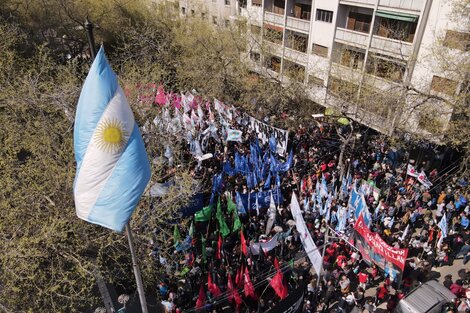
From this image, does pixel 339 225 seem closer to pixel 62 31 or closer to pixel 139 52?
pixel 139 52

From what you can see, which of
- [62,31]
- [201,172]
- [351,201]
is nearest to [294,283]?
[351,201]

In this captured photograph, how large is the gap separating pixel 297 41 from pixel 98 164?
77.1 feet

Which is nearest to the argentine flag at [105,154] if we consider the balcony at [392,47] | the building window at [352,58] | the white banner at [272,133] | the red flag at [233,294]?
the red flag at [233,294]

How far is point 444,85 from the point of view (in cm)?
1708

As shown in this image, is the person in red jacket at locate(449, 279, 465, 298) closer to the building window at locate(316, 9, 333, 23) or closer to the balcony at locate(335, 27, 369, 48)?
the balcony at locate(335, 27, 369, 48)

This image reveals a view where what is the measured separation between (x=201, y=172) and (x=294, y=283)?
7476mm

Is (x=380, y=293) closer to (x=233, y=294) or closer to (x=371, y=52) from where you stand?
(x=233, y=294)

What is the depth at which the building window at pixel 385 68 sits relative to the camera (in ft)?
63.7

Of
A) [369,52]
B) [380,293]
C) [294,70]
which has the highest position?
[369,52]

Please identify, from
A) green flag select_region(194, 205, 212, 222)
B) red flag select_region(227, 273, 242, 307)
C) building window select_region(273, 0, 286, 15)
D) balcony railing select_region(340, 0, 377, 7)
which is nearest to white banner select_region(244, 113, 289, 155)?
green flag select_region(194, 205, 212, 222)

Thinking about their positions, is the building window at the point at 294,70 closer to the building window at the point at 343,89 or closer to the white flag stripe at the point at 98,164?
the building window at the point at 343,89

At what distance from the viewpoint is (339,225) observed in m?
12.9

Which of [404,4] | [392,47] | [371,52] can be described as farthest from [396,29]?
[371,52]

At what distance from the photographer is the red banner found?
32.7 ft
